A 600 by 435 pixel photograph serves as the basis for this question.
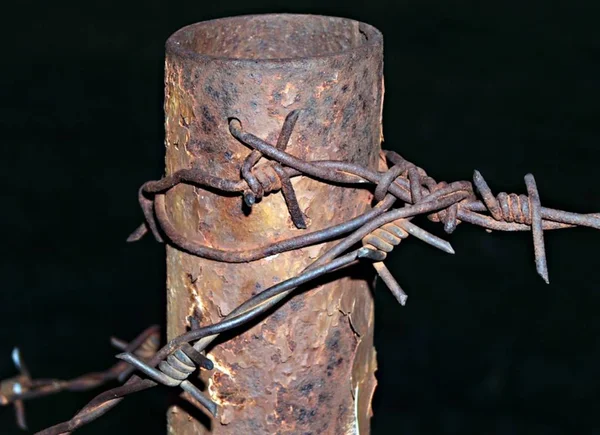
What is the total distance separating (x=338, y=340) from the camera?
1376 millimetres

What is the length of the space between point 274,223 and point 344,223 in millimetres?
98

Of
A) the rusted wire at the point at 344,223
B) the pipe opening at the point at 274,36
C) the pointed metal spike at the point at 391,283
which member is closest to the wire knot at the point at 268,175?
the rusted wire at the point at 344,223

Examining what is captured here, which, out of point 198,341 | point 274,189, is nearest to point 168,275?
point 198,341

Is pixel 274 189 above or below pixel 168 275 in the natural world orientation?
above

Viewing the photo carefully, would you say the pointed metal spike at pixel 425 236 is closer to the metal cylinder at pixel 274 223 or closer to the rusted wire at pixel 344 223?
the rusted wire at pixel 344 223

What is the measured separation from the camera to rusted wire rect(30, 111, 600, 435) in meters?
1.21

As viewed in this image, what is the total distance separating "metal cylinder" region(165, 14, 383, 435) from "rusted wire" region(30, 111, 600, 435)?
0.9 inches

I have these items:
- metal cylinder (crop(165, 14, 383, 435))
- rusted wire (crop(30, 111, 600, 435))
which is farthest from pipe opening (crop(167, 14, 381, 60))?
rusted wire (crop(30, 111, 600, 435))

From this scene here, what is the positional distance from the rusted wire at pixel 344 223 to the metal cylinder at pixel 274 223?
0.02 m

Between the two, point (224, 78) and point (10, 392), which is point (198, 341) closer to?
point (224, 78)

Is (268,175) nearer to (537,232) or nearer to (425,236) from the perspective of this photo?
(425,236)

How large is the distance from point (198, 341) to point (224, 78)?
36cm

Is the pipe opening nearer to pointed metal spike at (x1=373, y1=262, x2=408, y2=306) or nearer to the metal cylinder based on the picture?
the metal cylinder

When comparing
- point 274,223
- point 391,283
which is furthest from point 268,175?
point 391,283
